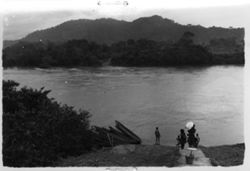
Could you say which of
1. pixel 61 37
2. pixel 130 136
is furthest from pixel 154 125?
pixel 61 37

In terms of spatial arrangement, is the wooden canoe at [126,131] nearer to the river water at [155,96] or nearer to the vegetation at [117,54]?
the river water at [155,96]

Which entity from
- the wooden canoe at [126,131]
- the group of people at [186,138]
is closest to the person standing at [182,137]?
the group of people at [186,138]

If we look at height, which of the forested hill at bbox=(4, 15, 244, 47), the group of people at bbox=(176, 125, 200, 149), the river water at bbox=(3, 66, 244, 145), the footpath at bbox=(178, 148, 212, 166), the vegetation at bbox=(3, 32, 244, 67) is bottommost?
the footpath at bbox=(178, 148, 212, 166)

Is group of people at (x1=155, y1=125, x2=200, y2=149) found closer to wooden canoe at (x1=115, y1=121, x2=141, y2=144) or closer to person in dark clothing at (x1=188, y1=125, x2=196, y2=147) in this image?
person in dark clothing at (x1=188, y1=125, x2=196, y2=147)

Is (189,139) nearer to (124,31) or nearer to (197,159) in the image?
(197,159)

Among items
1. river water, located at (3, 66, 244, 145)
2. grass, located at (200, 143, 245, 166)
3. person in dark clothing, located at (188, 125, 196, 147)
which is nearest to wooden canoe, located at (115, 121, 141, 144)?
river water, located at (3, 66, 244, 145)
